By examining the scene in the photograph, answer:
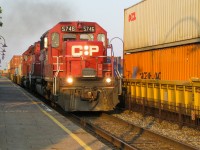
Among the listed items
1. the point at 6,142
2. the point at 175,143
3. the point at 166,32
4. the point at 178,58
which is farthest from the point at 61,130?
the point at 166,32

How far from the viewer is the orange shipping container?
12.8 meters

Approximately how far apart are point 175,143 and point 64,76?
7351 millimetres

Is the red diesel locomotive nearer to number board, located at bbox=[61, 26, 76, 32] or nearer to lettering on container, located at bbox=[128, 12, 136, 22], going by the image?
number board, located at bbox=[61, 26, 76, 32]

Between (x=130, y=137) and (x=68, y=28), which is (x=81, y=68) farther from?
(x=130, y=137)

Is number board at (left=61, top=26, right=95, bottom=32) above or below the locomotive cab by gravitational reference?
above

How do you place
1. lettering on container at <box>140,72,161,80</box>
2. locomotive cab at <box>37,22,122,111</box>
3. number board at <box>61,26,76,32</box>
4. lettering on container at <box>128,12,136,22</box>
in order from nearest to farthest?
locomotive cab at <box>37,22,122,111</box> → lettering on container at <box>140,72,161,80</box> → number board at <box>61,26,76,32</box> → lettering on container at <box>128,12,136,22</box>

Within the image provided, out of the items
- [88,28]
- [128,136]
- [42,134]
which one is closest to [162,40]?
[88,28]

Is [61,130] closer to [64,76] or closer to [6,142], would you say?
[6,142]

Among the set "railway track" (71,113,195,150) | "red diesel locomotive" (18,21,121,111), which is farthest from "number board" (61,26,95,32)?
"railway track" (71,113,195,150)

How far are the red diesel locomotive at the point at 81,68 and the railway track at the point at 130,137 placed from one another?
0.85m

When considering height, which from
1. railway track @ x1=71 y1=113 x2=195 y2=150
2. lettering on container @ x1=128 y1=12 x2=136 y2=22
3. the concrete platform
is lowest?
railway track @ x1=71 y1=113 x2=195 y2=150

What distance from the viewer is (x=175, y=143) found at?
986 cm

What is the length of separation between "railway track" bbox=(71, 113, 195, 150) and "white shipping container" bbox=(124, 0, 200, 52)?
3.57m

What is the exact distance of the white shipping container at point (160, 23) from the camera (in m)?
12.7
